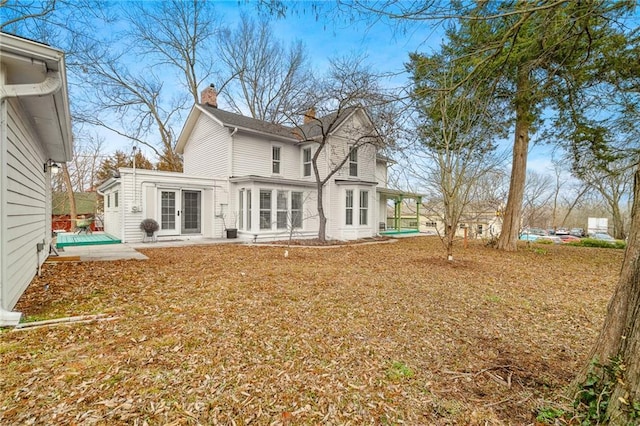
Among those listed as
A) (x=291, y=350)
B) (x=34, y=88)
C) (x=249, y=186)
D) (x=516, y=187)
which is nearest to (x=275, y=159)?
(x=249, y=186)

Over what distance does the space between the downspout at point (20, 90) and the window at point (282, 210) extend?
9484 millimetres

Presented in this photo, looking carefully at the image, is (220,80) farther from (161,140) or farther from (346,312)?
(346,312)

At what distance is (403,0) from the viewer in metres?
2.79

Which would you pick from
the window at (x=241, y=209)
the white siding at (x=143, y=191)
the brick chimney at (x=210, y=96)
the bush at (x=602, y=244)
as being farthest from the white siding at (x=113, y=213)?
the bush at (x=602, y=244)

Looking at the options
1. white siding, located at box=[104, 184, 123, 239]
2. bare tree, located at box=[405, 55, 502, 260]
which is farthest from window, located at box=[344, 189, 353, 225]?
white siding, located at box=[104, 184, 123, 239]

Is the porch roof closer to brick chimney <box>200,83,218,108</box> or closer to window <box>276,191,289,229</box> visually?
window <box>276,191,289,229</box>

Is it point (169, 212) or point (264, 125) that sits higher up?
point (264, 125)

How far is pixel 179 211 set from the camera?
11781 millimetres

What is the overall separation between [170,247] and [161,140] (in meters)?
13.3

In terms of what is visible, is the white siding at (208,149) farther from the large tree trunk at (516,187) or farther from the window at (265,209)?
the large tree trunk at (516,187)

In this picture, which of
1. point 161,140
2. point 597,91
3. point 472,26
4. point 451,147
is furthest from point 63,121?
point 161,140

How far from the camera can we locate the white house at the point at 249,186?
1123 centimetres

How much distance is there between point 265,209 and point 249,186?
119 centimetres

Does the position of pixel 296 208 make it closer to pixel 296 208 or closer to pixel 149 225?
pixel 296 208
